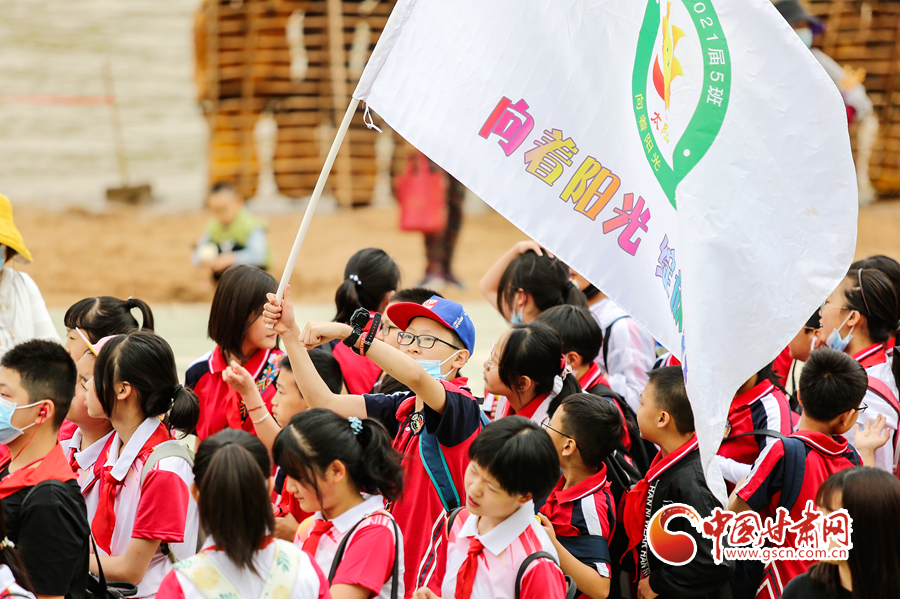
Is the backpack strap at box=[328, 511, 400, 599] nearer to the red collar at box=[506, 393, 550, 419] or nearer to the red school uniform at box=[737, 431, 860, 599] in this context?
the red collar at box=[506, 393, 550, 419]

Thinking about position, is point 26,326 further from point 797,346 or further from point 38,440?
point 797,346

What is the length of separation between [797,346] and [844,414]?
4.49ft

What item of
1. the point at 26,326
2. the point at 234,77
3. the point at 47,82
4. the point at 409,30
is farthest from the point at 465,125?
the point at 47,82

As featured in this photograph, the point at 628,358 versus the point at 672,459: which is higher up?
the point at 672,459

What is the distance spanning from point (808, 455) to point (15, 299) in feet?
12.8

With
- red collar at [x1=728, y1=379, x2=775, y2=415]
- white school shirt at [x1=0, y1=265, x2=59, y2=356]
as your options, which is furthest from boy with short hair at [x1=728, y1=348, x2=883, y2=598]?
white school shirt at [x1=0, y1=265, x2=59, y2=356]

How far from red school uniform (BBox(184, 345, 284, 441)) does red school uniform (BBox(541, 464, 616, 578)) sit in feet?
4.52

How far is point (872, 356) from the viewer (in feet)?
13.0

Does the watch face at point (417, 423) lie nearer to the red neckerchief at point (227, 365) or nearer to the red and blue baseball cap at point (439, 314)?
the red and blue baseball cap at point (439, 314)

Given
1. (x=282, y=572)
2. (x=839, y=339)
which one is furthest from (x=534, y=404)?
(x=282, y=572)

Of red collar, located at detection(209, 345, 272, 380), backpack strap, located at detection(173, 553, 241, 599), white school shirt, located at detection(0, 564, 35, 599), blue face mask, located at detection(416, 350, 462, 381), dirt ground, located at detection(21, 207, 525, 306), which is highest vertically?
backpack strap, located at detection(173, 553, 241, 599)

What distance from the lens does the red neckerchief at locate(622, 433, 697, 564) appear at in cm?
326

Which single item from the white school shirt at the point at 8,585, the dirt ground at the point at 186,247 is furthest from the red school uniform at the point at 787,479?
the dirt ground at the point at 186,247

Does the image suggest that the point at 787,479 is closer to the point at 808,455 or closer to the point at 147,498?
the point at 808,455
